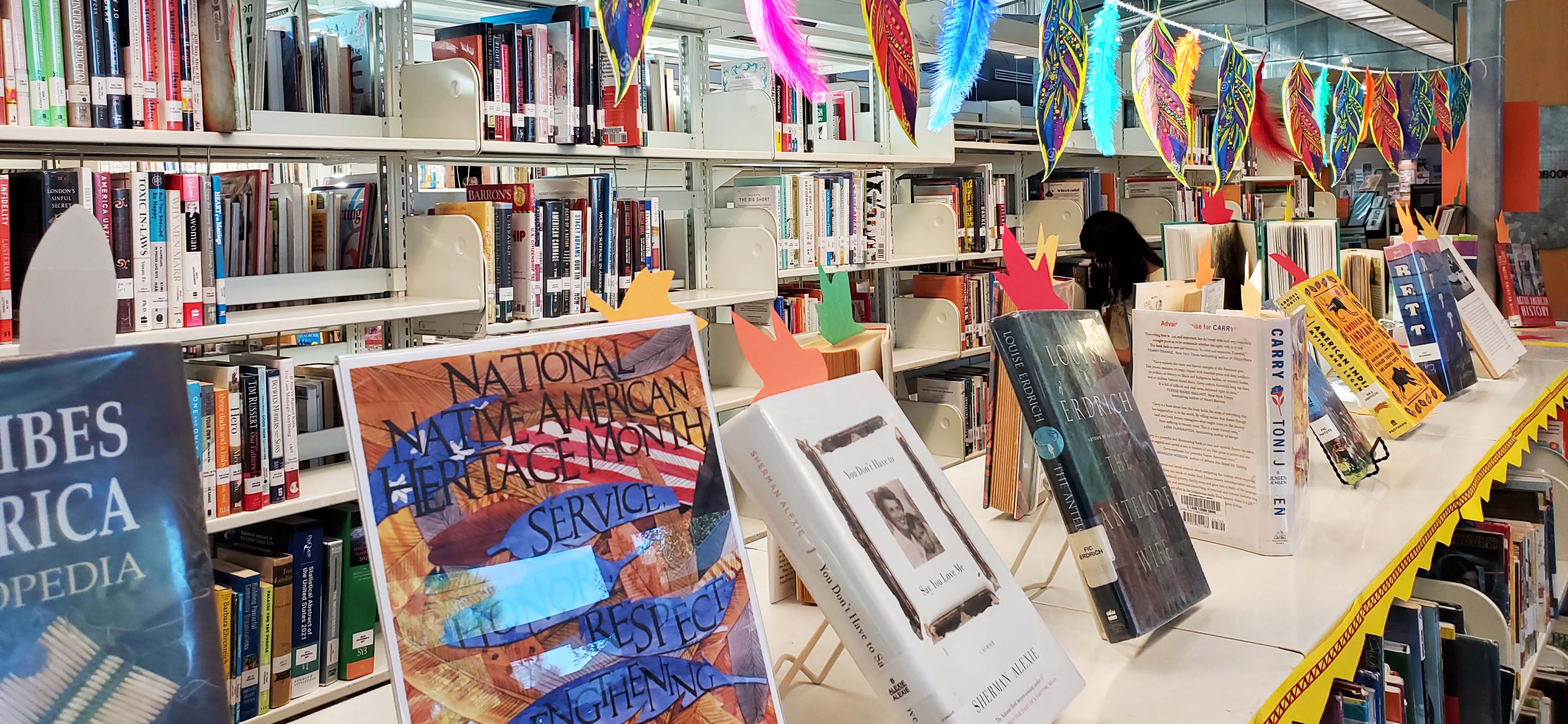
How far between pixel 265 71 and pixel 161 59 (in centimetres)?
40

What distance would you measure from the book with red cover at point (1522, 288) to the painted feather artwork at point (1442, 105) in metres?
1.13

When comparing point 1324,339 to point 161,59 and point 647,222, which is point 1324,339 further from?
point 161,59

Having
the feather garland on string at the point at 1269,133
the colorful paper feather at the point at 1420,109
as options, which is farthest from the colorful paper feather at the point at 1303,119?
the feather garland on string at the point at 1269,133

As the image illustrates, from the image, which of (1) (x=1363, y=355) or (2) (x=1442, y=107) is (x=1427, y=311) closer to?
(1) (x=1363, y=355)

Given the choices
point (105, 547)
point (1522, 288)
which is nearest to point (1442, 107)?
point (1522, 288)

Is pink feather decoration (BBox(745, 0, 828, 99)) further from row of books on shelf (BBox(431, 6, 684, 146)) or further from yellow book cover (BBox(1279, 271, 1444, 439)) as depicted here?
yellow book cover (BBox(1279, 271, 1444, 439))

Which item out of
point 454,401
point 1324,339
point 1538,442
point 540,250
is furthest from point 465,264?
point 1538,442

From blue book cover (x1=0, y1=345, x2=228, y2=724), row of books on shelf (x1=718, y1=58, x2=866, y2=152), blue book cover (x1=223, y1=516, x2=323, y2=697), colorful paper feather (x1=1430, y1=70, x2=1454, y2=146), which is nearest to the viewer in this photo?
blue book cover (x1=0, y1=345, x2=228, y2=724)

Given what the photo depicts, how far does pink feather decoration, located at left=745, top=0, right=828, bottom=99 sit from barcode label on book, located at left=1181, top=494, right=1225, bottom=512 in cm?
101

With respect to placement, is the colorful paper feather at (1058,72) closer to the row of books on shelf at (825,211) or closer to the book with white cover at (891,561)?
the row of books on shelf at (825,211)

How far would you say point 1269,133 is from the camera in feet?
20.5

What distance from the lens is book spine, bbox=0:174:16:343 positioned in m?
2.07

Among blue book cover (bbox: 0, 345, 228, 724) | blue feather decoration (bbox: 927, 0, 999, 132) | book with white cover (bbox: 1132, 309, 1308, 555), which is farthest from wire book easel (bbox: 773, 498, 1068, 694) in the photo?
blue feather decoration (bbox: 927, 0, 999, 132)

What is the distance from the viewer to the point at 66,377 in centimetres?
55
